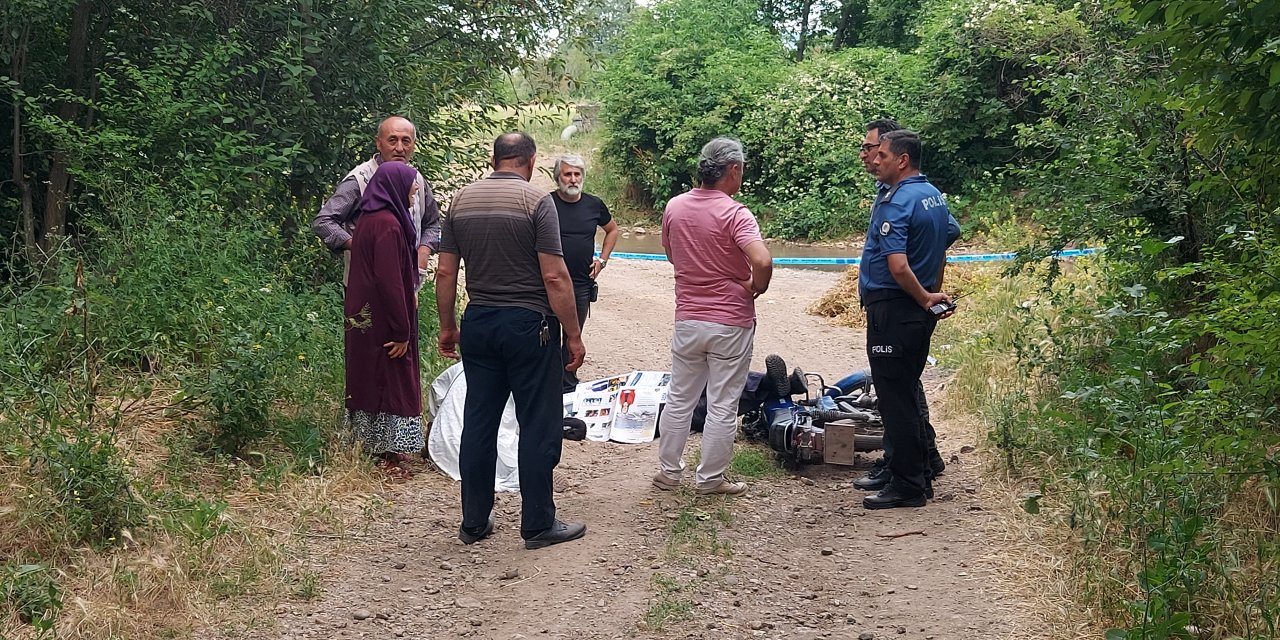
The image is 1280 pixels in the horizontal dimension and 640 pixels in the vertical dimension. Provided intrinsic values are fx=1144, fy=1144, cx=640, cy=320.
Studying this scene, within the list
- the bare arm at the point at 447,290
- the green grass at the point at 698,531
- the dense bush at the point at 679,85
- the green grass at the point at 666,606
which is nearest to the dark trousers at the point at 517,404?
the bare arm at the point at 447,290

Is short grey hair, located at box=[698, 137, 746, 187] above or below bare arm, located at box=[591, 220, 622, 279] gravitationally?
above

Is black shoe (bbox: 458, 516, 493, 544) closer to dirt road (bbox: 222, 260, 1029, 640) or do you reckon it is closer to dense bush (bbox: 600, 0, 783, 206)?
dirt road (bbox: 222, 260, 1029, 640)

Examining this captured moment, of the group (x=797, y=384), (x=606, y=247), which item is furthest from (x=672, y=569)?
(x=606, y=247)

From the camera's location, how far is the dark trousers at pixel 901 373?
18.5ft

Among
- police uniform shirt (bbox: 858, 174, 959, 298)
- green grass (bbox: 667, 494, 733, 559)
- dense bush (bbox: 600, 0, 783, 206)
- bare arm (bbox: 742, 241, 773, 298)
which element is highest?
dense bush (bbox: 600, 0, 783, 206)

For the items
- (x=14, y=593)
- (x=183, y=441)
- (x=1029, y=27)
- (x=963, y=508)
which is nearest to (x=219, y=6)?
(x=183, y=441)

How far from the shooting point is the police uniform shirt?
556 centimetres

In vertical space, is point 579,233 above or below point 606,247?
above

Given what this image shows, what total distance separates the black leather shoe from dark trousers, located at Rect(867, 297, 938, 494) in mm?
30

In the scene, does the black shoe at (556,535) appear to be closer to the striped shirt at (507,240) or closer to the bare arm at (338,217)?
the striped shirt at (507,240)

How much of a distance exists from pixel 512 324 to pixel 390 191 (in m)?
1.36

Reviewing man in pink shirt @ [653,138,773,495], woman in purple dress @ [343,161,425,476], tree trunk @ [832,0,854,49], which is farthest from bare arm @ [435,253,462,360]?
tree trunk @ [832,0,854,49]

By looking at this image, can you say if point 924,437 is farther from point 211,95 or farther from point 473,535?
point 211,95

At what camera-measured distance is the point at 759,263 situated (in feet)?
18.4
